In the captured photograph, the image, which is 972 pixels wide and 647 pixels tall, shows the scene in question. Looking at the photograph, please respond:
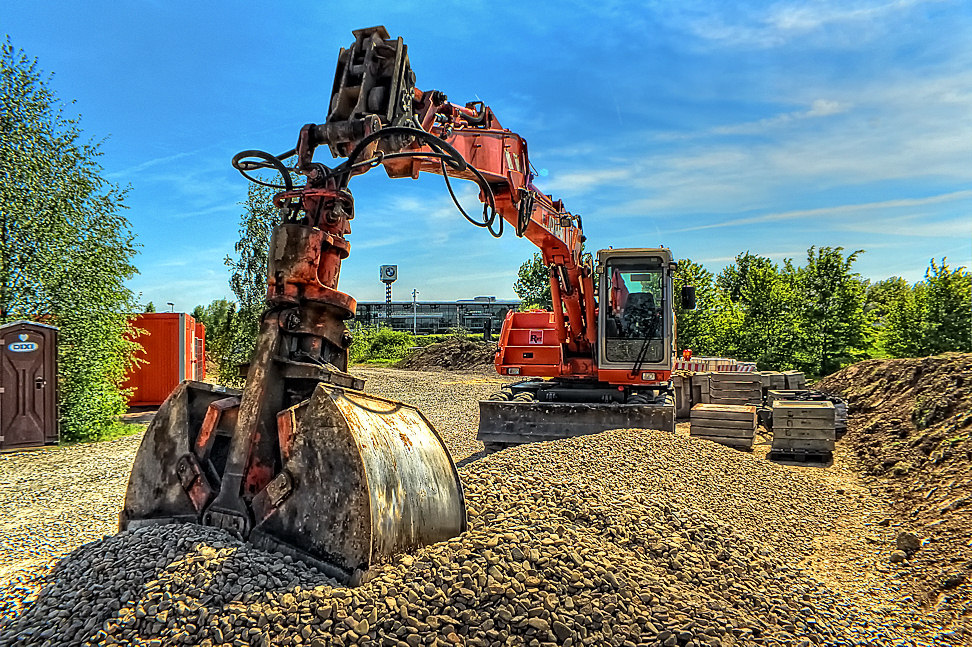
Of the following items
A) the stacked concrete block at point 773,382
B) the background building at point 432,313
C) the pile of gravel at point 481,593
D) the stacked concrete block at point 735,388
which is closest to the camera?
the pile of gravel at point 481,593

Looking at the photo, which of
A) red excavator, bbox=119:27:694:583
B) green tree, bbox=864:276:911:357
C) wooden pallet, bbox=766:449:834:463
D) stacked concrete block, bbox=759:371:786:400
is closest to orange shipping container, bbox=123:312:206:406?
red excavator, bbox=119:27:694:583

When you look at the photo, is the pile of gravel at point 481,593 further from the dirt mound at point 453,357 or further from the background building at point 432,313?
the background building at point 432,313

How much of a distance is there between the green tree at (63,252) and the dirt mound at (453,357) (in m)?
22.5

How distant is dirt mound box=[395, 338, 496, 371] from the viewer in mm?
34500

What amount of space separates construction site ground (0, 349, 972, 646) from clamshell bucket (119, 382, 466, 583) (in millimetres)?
250

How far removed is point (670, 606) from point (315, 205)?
3.12 m

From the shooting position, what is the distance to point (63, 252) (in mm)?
11734

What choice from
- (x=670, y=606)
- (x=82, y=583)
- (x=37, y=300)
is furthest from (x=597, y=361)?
Answer: (x=37, y=300)

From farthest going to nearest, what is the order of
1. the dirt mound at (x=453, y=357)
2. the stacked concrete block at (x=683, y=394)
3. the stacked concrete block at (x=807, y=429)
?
1. the dirt mound at (x=453, y=357)
2. the stacked concrete block at (x=683, y=394)
3. the stacked concrete block at (x=807, y=429)

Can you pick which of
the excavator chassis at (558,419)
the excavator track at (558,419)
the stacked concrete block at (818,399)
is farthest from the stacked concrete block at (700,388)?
the excavator track at (558,419)

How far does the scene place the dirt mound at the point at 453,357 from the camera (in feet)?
113

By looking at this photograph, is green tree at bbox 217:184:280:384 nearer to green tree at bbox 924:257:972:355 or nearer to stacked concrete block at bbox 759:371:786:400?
stacked concrete block at bbox 759:371:786:400

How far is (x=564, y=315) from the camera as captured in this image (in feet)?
33.3

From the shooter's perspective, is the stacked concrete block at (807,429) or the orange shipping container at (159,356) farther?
the orange shipping container at (159,356)
